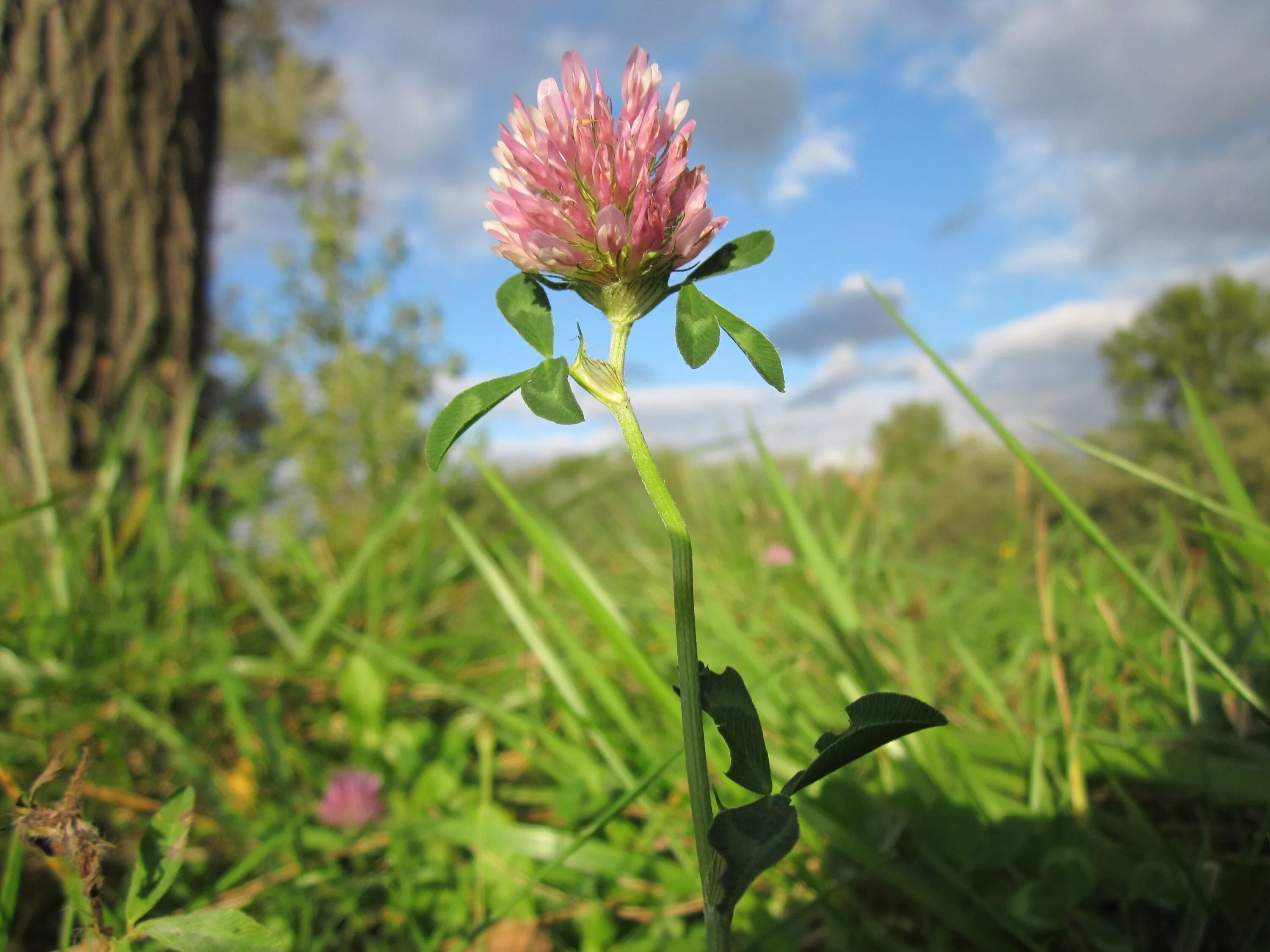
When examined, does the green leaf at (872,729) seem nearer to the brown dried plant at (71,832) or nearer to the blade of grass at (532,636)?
the brown dried plant at (71,832)

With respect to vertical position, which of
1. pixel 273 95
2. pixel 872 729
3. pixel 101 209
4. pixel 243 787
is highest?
pixel 273 95

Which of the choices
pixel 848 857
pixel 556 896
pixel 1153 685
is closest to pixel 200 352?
pixel 556 896

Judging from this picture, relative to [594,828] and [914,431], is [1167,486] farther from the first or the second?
[914,431]

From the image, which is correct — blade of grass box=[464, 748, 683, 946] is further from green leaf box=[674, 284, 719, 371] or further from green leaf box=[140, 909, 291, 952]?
green leaf box=[674, 284, 719, 371]

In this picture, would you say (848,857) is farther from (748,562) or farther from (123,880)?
(748,562)

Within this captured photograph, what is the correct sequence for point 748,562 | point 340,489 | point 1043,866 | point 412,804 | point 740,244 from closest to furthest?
point 740,244 → point 1043,866 → point 412,804 → point 748,562 → point 340,489

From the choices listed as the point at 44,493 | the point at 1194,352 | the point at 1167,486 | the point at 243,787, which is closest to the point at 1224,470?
the point at 1167,486

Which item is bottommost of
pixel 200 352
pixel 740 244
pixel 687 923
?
pixel 687 923
